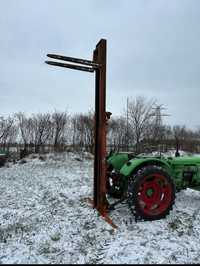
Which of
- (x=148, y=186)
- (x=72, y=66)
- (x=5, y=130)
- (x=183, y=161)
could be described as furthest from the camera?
(x=5, y=130)

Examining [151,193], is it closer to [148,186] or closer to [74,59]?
[148,186]

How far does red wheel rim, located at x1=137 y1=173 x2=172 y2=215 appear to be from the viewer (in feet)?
15.6

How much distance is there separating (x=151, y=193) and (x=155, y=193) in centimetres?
8

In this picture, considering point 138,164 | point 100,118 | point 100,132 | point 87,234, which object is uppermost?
point 100,118

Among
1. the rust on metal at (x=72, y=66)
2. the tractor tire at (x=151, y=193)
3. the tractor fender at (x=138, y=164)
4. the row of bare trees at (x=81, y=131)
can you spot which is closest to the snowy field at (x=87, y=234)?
the tractor tire at (x=151, y=193)

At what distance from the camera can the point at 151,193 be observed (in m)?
4.84

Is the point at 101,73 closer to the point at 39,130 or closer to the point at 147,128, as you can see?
the point at 39,130

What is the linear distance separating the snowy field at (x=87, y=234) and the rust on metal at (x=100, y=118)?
12.7 inches

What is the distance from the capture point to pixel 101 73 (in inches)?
202

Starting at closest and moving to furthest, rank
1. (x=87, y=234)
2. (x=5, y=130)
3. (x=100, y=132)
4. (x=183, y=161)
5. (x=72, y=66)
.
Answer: (x=87, y=234) → (x=72, y=66) → (x=100, y=132) → (x=183, y=161) → (x=5, y=130)

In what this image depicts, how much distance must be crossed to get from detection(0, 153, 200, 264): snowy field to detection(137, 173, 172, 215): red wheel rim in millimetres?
289

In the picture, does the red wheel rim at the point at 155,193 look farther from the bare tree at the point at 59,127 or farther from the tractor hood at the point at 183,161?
the bare tree at the point at 59,127

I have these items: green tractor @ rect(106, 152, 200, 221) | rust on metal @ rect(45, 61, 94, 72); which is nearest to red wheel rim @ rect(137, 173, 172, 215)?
green tractor @ rect(106, 152, 200, 221)

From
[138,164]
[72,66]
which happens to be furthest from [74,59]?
[138,164]
